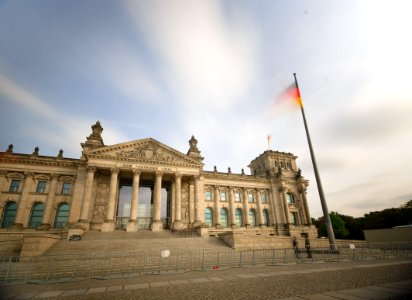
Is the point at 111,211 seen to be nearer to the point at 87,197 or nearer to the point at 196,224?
the point at 87,197

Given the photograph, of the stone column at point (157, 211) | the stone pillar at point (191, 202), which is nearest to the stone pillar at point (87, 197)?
the stone column at point (157, 211)

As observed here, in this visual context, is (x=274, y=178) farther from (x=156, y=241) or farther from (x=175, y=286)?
(x=175, y=286)

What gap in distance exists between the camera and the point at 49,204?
31.9 meters

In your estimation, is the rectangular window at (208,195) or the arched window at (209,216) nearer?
the arched window at (209,216)

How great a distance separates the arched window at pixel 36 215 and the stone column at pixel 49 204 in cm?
126

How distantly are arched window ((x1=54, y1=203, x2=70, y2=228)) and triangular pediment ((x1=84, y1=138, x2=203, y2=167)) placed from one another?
9143 millimetres

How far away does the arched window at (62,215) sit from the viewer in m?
31.9

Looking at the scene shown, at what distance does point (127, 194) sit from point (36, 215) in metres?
13.1

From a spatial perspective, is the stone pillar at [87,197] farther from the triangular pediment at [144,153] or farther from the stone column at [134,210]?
the stone column at [134,210]

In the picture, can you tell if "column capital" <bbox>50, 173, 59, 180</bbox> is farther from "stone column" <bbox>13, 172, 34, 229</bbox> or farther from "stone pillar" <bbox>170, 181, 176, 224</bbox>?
"stone pillar" <bbox>170, 181, 176, 224</bbox>

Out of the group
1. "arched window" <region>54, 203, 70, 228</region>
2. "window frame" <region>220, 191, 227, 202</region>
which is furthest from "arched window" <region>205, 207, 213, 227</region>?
"arched window" <region>54, 203, 70, 228</region>

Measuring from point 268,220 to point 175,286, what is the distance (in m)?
41.8

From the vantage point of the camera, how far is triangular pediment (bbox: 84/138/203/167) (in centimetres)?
3278

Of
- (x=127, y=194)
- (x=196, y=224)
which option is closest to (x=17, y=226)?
(x=127, y=194)
